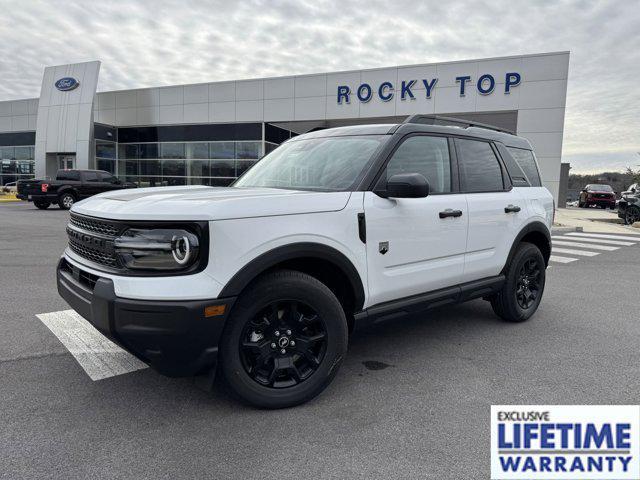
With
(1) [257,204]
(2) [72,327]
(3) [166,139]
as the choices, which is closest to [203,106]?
(3) [166,139]

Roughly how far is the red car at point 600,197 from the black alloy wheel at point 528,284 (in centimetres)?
3233

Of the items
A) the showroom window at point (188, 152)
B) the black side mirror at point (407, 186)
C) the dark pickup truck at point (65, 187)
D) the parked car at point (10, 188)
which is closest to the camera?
the black side mirror at point (407, 186)

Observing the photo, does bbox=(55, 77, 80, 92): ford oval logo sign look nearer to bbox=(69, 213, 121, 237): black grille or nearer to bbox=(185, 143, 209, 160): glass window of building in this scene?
bbox=(185, 143, 209, 160): glass window of building

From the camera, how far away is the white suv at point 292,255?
2.58 meters

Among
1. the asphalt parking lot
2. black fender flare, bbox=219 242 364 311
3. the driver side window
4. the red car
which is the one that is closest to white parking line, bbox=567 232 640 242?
the asphalt parking lot

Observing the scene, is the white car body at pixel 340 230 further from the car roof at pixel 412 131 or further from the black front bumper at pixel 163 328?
the car roof at pixel 412 131

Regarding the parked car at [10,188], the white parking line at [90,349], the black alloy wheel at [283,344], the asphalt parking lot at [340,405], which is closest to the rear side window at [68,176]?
the parked car at [10,188]

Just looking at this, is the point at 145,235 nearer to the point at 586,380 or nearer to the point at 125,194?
the point at 125,194

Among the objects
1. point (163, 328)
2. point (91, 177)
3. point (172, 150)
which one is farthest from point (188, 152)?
point (163, 328)

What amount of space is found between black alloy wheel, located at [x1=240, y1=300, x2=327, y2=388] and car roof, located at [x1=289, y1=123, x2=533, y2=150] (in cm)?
165

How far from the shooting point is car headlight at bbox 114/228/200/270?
8.43 ft

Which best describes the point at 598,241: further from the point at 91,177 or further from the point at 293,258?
the point at 91,177

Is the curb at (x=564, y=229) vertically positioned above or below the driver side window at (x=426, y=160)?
below

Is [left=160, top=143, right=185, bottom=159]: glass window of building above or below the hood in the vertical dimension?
above
